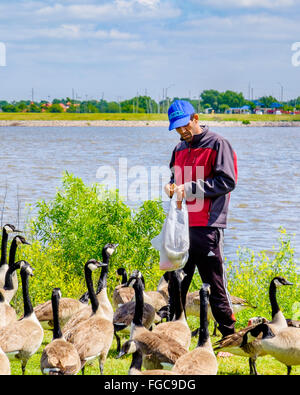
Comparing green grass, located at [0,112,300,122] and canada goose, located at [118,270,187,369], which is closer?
canada goose, located at [118,270,187,369]

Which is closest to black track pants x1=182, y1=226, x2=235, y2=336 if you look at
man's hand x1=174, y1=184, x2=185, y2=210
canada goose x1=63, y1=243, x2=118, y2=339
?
man's hand x1=174, y1=184, x2=185, y2=210

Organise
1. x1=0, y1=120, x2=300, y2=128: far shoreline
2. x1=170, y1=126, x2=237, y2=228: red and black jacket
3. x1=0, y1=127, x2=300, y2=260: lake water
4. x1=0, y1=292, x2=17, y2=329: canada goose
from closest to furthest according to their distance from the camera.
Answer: x1=170, y1=126, x2=237, y2=228: red and black jacket, x1=0, y1=292, x2=17, y2=329: canada goose, x1=0, y1=127, x2=300, y2=260: lake water, x1=0, y1=120, x2=300, y2=128: far shoreline

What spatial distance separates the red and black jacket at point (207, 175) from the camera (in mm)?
6840

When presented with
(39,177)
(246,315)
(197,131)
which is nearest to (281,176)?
(39,177)

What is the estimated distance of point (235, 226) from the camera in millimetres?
20500

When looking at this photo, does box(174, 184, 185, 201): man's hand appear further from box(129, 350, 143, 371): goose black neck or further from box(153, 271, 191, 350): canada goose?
box(129, 350, 143, 371): goose black neck

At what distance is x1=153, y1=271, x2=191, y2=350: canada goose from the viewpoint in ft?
23.8

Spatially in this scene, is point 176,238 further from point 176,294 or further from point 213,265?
point 176,294

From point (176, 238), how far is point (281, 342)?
154 cm

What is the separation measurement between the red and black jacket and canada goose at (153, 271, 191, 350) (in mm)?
828

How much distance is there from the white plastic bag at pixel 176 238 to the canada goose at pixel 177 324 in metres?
0.38

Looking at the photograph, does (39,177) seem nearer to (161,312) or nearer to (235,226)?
(235,226)
